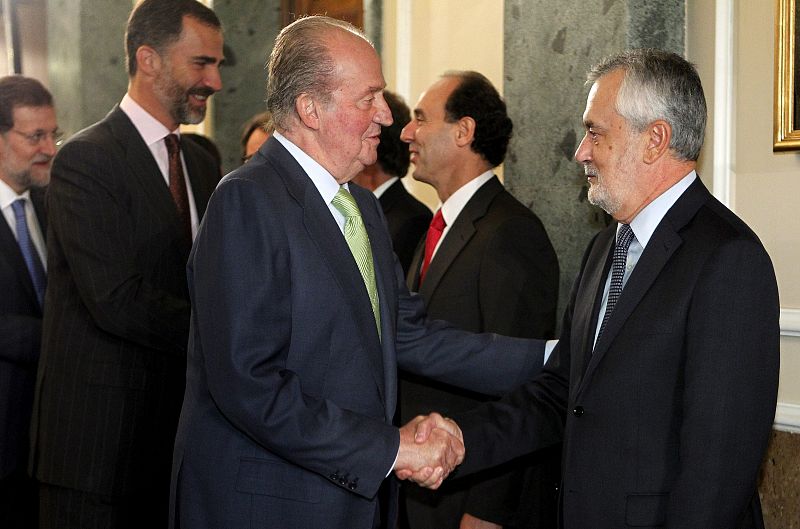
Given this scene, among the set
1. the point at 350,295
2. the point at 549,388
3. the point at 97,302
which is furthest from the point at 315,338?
the point at 97,302

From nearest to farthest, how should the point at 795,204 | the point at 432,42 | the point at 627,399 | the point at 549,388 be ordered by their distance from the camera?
the point at 627,399 → the point at 549,388 → the point at 795,204 → the point at 432,42

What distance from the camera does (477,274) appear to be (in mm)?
3438

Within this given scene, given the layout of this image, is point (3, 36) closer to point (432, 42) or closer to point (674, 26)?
point (432, 42)

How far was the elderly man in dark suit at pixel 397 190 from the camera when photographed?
4125 mm

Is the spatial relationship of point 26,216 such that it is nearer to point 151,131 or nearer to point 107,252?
point 151,131

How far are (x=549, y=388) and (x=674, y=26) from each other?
142 centimetres

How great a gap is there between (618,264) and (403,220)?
69.9 inches

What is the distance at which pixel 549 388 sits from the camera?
284cm

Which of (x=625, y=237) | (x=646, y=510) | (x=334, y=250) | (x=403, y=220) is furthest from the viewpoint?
(x=403, y=220)

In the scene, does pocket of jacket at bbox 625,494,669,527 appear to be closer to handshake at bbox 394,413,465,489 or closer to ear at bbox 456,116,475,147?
handshake at bbox 394,413,465,489

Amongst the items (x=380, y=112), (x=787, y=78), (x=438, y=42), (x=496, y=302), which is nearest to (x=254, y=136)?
(x=438, y=42)

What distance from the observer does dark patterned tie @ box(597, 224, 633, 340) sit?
2.41m

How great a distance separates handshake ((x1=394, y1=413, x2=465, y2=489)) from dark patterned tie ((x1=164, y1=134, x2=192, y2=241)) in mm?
1183

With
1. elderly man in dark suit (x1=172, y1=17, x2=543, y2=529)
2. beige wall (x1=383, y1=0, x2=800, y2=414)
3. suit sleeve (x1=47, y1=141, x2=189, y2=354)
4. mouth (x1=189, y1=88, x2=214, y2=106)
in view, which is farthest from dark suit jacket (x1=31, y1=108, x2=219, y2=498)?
beige wall (x1=383, y1=0, x2=800, y2=414)
